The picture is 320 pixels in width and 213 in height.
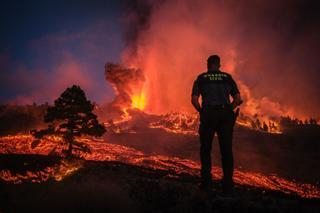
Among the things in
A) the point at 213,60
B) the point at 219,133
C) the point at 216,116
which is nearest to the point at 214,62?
the point at 213,60

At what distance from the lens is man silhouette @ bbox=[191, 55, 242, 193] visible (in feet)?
24.9

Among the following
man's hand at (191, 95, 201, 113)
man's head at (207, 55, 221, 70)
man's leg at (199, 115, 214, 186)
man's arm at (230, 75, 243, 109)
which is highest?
man's head at (207, 55, 221, 70)

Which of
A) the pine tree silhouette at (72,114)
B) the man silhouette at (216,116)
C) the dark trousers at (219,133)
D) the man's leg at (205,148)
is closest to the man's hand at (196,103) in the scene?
the man silhouette at (216,116)

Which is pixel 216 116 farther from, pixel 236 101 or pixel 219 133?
pixel 236 101

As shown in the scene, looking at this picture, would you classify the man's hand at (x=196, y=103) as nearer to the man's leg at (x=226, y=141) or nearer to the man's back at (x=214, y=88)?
the man's back at (x=214, y=88)

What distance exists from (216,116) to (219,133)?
47 centimetres

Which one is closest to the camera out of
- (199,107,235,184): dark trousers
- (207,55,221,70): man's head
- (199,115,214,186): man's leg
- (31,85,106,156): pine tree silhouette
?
(199,107,235,184): dark trousers

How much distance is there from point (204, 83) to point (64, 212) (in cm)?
451

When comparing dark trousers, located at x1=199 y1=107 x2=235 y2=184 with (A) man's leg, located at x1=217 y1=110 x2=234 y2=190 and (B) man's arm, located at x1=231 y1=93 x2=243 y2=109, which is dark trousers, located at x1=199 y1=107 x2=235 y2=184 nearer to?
(A) man's leg, located at x1=217 y1=110 x2=234 y2=190

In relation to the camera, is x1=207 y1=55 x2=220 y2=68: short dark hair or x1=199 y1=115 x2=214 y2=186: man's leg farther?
x1=207 y1=55 x2=220 y2=68: short dark hair

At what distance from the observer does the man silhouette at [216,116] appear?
24.9 ft

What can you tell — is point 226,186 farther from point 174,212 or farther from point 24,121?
point 24,121

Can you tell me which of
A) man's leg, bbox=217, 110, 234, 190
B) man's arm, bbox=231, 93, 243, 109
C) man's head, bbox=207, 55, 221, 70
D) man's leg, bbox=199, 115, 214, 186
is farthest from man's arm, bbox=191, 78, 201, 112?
man's arm, bbox=231, 93, 243, 109

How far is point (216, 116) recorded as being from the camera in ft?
24.7
